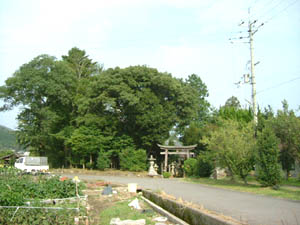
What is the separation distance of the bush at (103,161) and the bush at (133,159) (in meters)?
1.74

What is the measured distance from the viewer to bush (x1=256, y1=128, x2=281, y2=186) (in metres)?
14.7

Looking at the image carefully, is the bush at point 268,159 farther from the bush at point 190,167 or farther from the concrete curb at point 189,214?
the bush at point 190,167

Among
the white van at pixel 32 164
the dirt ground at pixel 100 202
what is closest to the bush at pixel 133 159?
the white van at pixel 32 164

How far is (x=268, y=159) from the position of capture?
14961mm

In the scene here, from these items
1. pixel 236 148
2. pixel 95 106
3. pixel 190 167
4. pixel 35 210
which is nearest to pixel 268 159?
pixel 236 148

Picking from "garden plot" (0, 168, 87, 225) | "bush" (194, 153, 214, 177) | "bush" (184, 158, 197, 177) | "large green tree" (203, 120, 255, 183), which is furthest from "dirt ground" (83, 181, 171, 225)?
"bush" (184, 158, 197, 177)

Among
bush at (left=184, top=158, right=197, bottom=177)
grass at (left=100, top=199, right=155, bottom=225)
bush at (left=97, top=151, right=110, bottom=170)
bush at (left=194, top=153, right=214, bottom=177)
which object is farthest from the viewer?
bush at (left=97, top=151, right=110, bottom=170)

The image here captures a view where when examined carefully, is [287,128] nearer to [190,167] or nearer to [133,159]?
[190,167]

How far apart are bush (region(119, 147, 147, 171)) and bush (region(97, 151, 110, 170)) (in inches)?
68.6

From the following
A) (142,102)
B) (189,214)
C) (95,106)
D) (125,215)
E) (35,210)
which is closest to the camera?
(35,210)

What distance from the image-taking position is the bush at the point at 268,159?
14734 millimetres

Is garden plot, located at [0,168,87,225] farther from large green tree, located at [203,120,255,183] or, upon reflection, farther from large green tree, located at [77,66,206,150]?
large green tree, located at [77,66,206,150]

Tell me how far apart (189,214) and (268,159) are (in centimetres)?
847

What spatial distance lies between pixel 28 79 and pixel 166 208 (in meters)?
31.2
